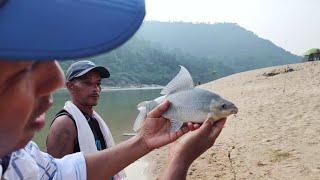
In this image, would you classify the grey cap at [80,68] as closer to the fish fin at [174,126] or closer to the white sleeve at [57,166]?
the fish fin at [174,126]

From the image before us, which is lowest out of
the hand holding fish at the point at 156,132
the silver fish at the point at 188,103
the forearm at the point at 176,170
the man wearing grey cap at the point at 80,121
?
the man wearing grey cap at the point at 80,121

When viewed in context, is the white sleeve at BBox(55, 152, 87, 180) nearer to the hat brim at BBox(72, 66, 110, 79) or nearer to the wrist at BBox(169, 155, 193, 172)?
the wrist at BBox(169, 155, 193, 172)

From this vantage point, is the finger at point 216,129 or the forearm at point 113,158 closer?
the forearm at point 113,158

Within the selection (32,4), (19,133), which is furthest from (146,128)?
(32,4)

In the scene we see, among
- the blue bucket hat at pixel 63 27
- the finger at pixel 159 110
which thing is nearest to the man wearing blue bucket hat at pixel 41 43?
the blue bucket hat at pixel 63 27

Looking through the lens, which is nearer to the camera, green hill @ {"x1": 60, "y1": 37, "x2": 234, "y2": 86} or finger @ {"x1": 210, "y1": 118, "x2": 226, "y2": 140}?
finger @ {"x1": 210, "y1": 118, "x2": 226, "y2": 140}

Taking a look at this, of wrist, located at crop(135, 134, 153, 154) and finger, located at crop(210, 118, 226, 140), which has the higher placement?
wrist, located at crop(135, 134, 153, 154)

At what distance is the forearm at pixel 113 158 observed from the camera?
178cm

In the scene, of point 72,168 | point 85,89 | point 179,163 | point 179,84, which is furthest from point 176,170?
point 85,89

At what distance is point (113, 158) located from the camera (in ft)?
6.24

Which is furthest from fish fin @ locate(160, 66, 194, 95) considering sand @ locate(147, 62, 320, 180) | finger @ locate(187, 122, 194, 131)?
sand @ locate(147, 62, 320, 180)

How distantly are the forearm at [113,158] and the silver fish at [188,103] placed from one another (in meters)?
0.66

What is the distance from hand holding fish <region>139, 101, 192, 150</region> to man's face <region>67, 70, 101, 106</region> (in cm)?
164

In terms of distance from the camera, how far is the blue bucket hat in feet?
2.27
